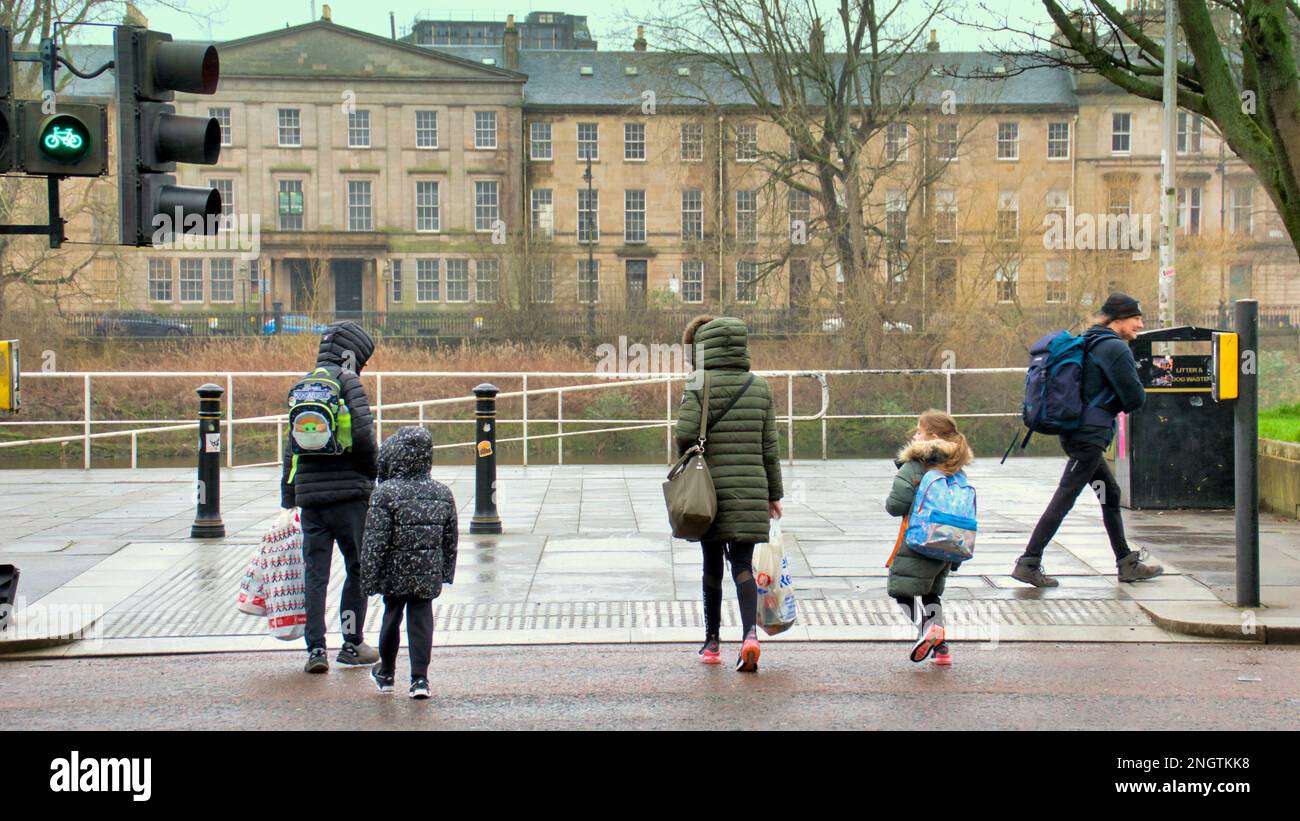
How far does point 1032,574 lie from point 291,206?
2256 inches

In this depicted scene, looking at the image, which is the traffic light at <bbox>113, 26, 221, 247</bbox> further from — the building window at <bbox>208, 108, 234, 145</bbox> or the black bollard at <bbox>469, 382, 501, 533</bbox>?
the building window at <bbox>208, 108, 234, 145</bbox>

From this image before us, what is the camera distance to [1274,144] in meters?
13.2

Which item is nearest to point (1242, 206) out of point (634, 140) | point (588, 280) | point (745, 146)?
point (634, 140)

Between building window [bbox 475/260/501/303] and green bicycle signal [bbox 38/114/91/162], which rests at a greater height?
building window [bbox 475/260/501/303]

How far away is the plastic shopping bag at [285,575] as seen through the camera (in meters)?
7.48

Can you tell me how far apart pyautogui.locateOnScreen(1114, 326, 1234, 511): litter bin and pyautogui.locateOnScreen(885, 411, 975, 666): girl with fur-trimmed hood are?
5599mm

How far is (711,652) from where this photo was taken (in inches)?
292

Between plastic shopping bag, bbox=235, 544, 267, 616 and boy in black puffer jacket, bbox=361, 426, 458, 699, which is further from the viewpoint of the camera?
plastic shopping bag, bbox=235, 544, 267, 616

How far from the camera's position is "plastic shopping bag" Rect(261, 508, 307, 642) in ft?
24.5

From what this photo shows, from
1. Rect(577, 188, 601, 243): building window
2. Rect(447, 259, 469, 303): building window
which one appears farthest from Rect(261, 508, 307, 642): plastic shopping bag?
Rect(577, 188, 601, 243): building window

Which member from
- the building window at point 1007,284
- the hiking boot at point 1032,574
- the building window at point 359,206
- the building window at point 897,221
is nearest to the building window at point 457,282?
the building window at point 359,206

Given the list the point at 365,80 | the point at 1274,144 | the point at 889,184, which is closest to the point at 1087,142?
the point at 889,184

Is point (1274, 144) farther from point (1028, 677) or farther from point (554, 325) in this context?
point (554, 325)

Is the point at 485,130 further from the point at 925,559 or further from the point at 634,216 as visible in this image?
the point at 925,559
